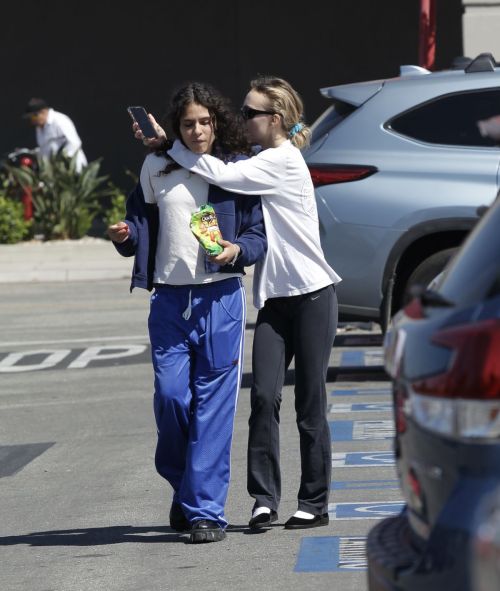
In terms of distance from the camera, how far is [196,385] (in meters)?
6.19

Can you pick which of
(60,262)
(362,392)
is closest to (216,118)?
(362,392)

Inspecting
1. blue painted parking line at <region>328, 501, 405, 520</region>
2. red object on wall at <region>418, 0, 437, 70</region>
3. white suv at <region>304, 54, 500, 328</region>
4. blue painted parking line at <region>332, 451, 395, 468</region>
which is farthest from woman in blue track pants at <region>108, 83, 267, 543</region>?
red object on wall at <region>418, 0, 437, 70</region>

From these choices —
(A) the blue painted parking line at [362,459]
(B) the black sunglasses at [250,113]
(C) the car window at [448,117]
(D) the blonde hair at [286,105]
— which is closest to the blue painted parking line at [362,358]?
(C) the car window at [448,117]

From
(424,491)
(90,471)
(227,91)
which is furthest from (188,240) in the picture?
(227,91)

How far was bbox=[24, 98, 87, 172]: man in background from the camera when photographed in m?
20.7

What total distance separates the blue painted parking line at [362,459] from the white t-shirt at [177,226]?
1.74 meters

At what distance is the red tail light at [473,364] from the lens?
119 inches

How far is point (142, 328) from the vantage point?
1354 centimetres

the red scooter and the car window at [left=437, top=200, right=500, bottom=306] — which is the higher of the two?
the car window at [left=437, top=200, right=500, bottom=306]

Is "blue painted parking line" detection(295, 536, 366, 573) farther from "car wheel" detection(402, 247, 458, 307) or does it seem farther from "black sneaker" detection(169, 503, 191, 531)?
"car wheel" detection(402, 247, 458, 307)

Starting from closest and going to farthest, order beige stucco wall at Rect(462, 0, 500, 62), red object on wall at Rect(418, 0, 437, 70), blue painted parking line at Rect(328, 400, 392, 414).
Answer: blue painted parking line at Rect(328, 400, 392, 414), red object on wall at Rect(418, 0, 437, 70), beige stucco wall at Rect(462, 0, 500, 62)

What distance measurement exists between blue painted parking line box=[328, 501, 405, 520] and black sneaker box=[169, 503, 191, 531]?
2.11 feet

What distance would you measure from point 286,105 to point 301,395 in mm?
1199

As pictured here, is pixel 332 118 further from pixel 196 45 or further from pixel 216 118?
pixel 196 45
